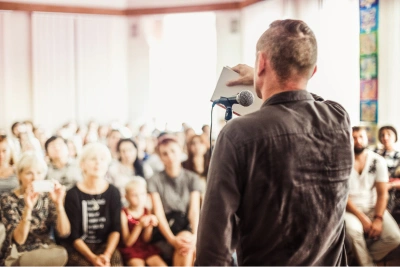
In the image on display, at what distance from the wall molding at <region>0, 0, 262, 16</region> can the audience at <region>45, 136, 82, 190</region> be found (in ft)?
6.67

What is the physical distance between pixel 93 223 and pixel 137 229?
10.9 inches

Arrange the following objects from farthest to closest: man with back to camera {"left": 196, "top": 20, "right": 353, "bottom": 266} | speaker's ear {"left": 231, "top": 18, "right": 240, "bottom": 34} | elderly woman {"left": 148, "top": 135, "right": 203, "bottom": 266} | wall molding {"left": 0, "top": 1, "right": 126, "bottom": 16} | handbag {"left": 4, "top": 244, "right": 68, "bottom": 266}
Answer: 1. speaker's ear {"left": 231, "top": 18, "right": 240, "bottom": 34}
2. wall molding {"left": 0, "top": 1, "right": 126, "bottom": 16}
3. elderly woman {"left": 148, "top": 135, "right": 203, "bottom": 266}
4. handbag {"left": 4, "top": 244, "right": 68, "bottom": 266}
5. man with back to camera {"left": 196, "top": 20, "right": 353, "bottom": 266}

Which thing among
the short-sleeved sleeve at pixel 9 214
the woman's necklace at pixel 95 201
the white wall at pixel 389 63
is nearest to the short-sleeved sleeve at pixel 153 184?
the woman's necklace at pixel 95 201

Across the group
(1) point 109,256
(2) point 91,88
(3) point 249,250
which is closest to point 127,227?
(1) point 109,256

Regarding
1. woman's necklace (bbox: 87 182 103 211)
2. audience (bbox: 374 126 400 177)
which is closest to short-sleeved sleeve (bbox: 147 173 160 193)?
woman's necklace (bbox: 87 182 103 211)

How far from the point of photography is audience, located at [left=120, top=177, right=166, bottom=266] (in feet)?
9.18

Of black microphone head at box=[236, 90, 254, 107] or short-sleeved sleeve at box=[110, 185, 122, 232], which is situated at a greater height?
black microphone head at box=[236, 90, 254, 107]

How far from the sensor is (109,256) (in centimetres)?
279

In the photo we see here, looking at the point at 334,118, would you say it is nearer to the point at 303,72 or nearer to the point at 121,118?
the point at 303,72

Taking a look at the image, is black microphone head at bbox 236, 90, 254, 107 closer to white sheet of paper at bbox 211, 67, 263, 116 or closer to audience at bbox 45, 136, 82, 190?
white sheet of paper at bbox 211, 67, 263, 116

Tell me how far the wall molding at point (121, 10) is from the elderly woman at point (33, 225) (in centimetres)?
240

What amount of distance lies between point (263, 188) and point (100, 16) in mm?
4383

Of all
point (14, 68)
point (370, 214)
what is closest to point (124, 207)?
point (370, 214)

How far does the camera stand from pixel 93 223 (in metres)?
2.80
